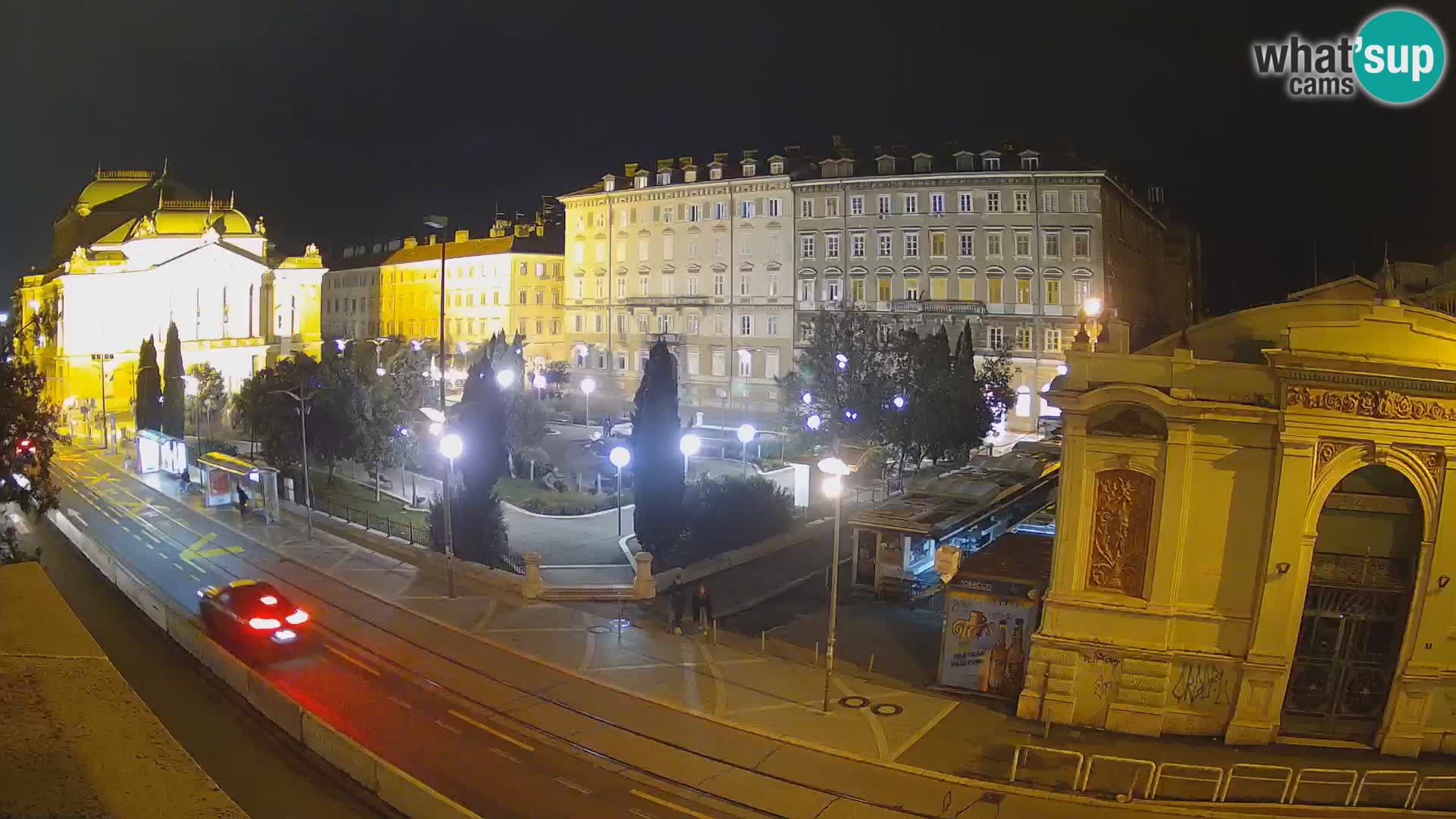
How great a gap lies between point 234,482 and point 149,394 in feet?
68.0

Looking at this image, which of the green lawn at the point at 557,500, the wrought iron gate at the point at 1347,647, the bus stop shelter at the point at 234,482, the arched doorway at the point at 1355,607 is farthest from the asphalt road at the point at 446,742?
the green lawn at the point at 557,500

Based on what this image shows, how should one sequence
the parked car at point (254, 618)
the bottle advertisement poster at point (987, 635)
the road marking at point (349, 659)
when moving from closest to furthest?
the bottle advertisement poster at point (987, 635)
the road marking at point (349, 659)
the parked car at point (254, 618)

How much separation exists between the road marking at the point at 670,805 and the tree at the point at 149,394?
4817 centimetres

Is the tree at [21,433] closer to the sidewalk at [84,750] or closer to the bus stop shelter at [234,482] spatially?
the bus stop shelter at [234,482]

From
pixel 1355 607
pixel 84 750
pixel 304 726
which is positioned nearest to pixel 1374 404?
pixel 1355 607

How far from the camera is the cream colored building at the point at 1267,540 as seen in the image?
1540 cm

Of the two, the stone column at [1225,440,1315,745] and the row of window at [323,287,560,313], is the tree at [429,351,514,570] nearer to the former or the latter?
the stone column at [1225,440,1315,745]

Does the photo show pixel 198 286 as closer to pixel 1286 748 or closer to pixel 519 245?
pixel 519 245

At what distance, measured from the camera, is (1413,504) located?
619 inches

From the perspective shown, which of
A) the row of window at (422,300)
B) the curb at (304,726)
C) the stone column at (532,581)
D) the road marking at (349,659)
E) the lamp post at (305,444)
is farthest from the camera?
the row of window at (422,300)

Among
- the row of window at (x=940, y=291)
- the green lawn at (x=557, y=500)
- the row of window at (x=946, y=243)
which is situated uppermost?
the row of window at (x=946, y=243)

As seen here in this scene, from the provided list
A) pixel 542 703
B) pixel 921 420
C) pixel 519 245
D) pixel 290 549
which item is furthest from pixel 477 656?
pixel 519 245

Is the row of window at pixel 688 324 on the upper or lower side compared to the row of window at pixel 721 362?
upper

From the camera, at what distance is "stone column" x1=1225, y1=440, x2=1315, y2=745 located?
15445 millimetres
